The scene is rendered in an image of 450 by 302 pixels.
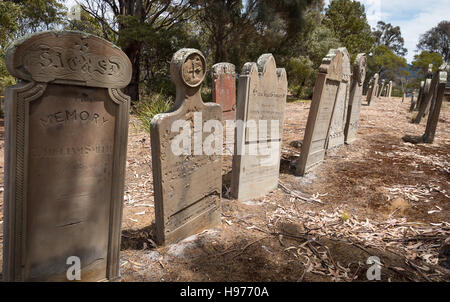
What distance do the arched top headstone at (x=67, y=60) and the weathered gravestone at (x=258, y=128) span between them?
6.53 ft

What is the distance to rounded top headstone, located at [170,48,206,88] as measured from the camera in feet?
8.80

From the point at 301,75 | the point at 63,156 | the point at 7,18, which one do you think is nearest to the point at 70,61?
the point at 63,156

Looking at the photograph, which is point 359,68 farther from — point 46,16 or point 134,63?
point 46,16

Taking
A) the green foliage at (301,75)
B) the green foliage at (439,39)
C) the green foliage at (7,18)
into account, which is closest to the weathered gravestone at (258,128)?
the green foliage at (7,18)

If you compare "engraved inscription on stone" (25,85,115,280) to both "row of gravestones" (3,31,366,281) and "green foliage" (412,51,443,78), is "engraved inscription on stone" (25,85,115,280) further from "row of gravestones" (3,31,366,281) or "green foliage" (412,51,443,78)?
"green foliage" (412,51,443,78)

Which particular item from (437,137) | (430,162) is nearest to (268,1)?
(437,137)

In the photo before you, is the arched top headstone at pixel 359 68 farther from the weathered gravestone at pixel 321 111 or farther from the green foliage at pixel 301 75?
the green foliage at pixel 301 75

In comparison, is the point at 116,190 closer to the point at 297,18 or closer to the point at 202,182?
the point at 202,182

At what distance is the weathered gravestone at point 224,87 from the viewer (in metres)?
9.20

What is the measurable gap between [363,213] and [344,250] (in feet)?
4.24

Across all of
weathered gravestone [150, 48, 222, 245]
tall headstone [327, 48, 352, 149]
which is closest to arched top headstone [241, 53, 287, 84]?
weathered gravestone [150, 48, 222, 245]

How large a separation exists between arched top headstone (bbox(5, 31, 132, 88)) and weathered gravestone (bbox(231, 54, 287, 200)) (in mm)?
1990

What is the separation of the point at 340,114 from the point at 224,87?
13.6ft
